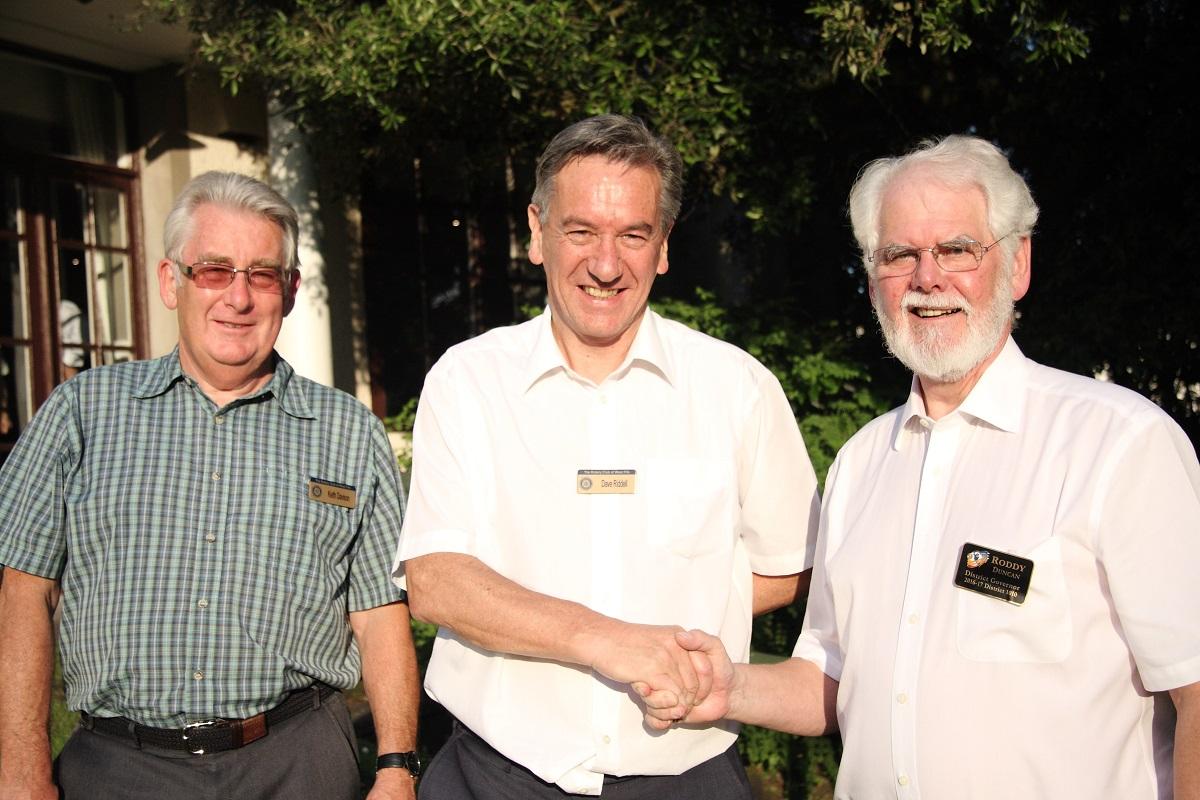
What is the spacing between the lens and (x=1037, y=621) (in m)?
1.96

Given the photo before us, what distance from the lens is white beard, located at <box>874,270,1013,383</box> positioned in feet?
7.30

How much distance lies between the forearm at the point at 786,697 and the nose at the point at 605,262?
3.15 ft

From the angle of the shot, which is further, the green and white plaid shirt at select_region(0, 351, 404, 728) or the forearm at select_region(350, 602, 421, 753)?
the forearm at select_region(350, 602, 421, 753)

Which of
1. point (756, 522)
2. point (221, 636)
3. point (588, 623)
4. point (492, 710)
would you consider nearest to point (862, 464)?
point (756, 522)

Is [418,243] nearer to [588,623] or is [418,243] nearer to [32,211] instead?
[32,211]

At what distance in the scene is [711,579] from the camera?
242 cm

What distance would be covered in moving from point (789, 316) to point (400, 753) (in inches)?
198

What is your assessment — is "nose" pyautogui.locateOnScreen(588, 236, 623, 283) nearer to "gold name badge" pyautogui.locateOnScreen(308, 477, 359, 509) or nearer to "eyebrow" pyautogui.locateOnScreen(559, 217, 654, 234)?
"eyebrow" pyautogui.locateOnScreen(559, 217, 654, 234)

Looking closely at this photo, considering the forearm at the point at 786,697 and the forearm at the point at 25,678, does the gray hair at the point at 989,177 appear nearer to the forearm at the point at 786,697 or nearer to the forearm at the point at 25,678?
the forearm at the point at 786,697

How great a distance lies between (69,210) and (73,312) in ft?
2.75

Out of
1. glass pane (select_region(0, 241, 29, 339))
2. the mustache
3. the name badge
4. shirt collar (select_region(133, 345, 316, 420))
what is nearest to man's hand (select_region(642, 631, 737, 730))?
the name badge

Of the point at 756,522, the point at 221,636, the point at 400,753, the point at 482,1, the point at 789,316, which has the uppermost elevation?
the point at 482,1

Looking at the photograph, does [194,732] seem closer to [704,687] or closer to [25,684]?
[25,684]

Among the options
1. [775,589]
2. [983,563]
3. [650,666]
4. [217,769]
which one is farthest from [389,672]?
[983,563]
